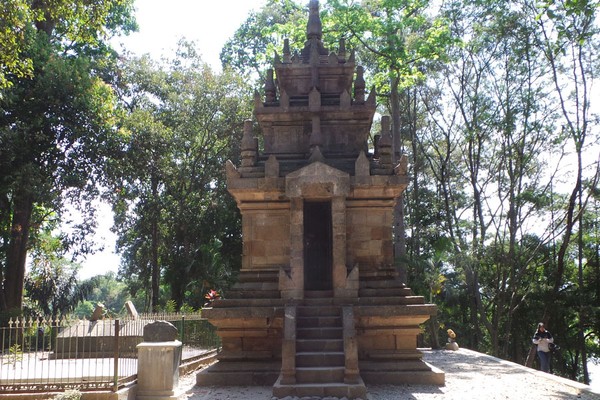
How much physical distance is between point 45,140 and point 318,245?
40.9 feet

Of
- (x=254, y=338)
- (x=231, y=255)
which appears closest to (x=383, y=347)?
(x=254, y=338)

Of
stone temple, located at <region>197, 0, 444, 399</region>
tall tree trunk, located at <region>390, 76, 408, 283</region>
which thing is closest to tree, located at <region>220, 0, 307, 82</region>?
tall tree trunk, located at <region>390, 76, 408, 283</region>

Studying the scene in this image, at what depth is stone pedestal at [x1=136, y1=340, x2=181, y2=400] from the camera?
9016 mm

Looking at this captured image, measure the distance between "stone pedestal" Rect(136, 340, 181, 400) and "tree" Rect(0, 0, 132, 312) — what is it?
40.3 ft

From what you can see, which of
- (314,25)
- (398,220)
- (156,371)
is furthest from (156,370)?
(398,220)

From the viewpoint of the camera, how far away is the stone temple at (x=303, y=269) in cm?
979

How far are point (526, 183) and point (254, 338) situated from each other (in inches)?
763

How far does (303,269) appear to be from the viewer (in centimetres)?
1097

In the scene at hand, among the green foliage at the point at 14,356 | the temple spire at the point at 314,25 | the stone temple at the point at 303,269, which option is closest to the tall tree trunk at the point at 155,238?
the temple spire at the point at 314,25

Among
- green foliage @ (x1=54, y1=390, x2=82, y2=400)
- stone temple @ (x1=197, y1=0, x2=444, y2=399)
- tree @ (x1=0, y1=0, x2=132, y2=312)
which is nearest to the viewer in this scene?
green foliage @ (x1=54, y1=390, x2=82, y2=400)

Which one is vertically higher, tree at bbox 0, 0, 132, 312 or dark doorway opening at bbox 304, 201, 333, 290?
tree at bbox 0, 0, 132, 312

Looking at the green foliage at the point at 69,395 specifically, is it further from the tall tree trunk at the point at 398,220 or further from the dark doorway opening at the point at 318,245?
the tall tree trunk at the point at 398,220

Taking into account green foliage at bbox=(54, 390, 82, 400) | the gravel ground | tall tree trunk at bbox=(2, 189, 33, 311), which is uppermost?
tall tree trunk at bbox=(2, 189, 33, 311)

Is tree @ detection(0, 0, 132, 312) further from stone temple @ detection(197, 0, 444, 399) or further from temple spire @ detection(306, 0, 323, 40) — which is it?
stone temple @ detection(197, 0, 444, 399)
